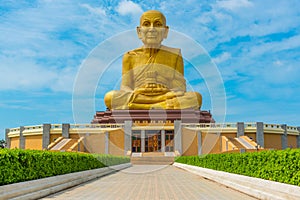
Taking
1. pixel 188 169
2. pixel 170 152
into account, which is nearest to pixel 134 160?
pixel 170 152

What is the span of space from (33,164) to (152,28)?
94.8 feet

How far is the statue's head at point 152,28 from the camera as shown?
35594mm

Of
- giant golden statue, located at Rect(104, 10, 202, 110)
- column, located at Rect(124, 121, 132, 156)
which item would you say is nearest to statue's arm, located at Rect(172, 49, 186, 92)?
giant golden statue, located at Rect(104, 10, 202, 110)

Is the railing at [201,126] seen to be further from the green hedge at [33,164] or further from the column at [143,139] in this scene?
the green hedge at [33,164]

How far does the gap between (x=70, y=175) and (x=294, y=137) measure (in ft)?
84.8

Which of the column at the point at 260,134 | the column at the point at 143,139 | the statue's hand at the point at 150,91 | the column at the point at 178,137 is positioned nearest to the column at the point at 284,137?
the column at the point at 260,134

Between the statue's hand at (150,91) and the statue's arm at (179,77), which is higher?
the statue's arm at (179,77)

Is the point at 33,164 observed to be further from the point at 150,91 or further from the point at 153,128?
the point at 150,91

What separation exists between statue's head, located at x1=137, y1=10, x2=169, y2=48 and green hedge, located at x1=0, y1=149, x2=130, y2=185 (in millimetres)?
24446

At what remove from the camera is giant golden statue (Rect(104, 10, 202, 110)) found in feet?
109

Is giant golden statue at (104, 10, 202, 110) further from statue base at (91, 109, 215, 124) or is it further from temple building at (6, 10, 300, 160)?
statue base at (91, 109, 215, 124)

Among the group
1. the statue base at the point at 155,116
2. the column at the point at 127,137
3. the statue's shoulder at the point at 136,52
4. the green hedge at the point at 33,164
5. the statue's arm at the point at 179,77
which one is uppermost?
the statue's shoulder at the point at 136,52

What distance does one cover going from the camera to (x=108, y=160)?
1758 centimetres

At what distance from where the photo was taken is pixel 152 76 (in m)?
35.4
